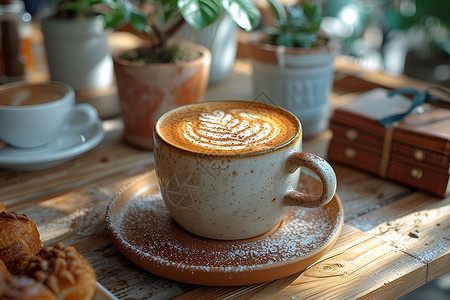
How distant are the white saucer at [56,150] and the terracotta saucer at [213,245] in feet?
0.60

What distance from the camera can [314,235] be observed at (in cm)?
72

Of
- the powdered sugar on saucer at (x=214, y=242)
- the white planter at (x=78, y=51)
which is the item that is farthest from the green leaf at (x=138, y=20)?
Answer: the powdered sugar on saucer at (x=214, y=242)

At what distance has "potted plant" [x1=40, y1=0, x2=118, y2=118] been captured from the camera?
120cm

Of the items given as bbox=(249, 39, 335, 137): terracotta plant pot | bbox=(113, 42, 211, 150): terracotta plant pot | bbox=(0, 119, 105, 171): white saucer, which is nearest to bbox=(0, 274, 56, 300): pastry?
bbox=(0, 119, 105, 171): white saucer

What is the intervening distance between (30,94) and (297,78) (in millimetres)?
515

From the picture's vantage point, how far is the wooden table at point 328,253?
651 mm

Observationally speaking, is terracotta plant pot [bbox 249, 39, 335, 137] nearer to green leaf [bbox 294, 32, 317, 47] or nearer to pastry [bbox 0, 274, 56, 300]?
green leaf [bbox 294, 32, 317, 47]

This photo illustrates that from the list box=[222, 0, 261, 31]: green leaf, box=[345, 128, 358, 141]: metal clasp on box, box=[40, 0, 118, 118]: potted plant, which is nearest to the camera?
box=[222, 0, 261, 31]: green leaf

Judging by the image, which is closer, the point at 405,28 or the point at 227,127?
the point at 227,127

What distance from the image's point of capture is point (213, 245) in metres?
0.69

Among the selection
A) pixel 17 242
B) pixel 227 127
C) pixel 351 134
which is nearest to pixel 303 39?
pixel 351 134

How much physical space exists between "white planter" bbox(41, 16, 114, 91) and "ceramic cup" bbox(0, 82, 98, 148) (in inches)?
9.5

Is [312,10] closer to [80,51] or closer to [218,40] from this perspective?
[218,40]

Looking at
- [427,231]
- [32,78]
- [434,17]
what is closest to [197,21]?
[427,231]
